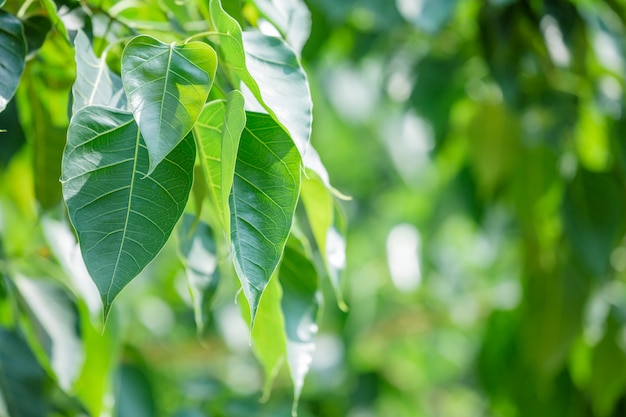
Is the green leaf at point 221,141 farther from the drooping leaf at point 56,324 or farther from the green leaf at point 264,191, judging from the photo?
the drooping leaf at point 56,324

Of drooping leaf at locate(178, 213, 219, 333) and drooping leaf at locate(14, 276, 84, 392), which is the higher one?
drooping leaf at locate(178, 213, 219, 333)

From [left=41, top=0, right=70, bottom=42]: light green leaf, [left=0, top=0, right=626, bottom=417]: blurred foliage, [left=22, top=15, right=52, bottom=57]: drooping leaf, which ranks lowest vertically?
[left=0, top=0, right=626, bottom=417]: blurred foliage

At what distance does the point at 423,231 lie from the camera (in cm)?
177

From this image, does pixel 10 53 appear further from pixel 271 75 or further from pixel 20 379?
pixel 20 379

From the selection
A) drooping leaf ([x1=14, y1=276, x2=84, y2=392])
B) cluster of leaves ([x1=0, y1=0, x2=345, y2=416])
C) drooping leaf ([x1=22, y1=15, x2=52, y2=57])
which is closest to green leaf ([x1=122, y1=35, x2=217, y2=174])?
cluster of leaves ([x1=0, y1=0, x2=345, y2=416])

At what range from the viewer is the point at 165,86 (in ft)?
1.55

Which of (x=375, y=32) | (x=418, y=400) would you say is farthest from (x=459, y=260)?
(x=375, y=32)

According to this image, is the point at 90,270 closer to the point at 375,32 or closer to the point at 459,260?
the point at 375,32

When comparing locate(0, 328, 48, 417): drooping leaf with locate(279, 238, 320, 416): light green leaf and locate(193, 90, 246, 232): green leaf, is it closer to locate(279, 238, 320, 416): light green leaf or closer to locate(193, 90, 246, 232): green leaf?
locate(279, 238, 320, 416): light green leaf

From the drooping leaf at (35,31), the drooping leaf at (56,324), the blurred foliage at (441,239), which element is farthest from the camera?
the blurred foliage at (441,239)

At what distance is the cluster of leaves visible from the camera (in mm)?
466

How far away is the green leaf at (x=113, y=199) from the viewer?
1.52ft

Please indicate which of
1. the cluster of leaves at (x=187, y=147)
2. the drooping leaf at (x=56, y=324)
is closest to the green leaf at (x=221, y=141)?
the cluster of leaves at (x=187, y=147)

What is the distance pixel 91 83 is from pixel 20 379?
41 centimetres
